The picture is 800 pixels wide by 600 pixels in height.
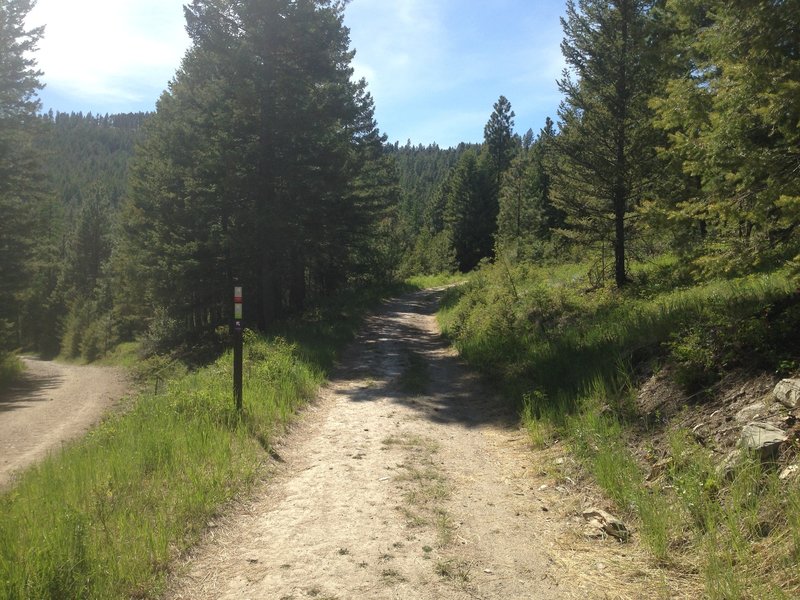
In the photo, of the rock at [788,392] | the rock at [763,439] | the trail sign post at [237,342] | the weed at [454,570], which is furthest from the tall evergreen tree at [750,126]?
the trail sign post at [237,342]

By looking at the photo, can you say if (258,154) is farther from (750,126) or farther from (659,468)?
(659,468)

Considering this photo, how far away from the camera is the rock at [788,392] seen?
4.45 meters

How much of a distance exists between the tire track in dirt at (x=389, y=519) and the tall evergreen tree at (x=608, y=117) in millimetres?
8099

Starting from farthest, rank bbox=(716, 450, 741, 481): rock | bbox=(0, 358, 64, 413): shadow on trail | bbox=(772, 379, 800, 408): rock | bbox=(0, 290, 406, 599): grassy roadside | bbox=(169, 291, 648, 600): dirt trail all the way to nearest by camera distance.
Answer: bbox=(0, 358, 64, 413): shadow on trail → bbox=(772, 379, 800, 408): rock → bbox=(716, 450, 741, 481): rock → bbox=(169, 291, 648, 600): dirt trail → bbox=(0, 290, 406, 599): grassy roadside

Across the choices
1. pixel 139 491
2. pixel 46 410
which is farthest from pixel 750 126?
A: pixel 46 410

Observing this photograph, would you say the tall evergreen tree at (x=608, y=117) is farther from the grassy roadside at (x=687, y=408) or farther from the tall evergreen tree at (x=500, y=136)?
the tall evergreen tree at (x=500, y=136)

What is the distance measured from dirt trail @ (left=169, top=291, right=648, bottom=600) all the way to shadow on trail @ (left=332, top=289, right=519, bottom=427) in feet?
0.52

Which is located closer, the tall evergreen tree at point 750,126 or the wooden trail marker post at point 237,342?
the tall evergreen tree at point 750,126

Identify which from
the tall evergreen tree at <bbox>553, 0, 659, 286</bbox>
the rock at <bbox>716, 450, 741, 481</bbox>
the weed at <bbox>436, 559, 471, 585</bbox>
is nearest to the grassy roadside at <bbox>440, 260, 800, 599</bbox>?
the rock at <bbox>716, 450, 741, 481</bbox>

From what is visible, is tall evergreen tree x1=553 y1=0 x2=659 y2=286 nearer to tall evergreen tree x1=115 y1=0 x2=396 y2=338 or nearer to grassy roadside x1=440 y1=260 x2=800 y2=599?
grassy roadside x1=440 y1=260 x2=800 y2=599

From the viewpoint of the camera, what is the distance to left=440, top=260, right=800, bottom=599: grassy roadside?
3551 millimetres

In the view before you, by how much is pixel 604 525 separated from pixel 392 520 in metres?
1.88

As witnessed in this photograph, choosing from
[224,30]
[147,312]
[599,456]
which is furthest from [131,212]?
[599,456]

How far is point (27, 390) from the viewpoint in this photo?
22406mm
